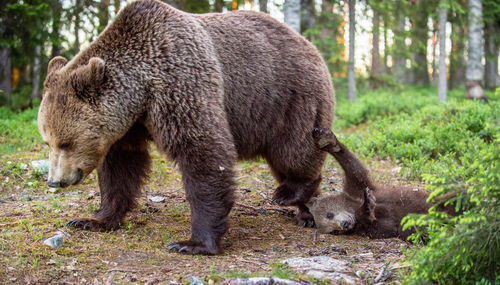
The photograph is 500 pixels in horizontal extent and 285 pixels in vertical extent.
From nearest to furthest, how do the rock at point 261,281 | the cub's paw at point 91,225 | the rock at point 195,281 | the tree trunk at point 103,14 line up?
the rock at point 261,281 < the rock at point 195,281 < the cub's paw at point 91,225 < the tree trunk at point 103,14

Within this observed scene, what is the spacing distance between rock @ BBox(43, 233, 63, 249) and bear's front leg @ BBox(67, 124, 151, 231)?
→ 0.58 metres

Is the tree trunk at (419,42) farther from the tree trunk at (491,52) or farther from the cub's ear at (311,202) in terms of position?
the cub's ear at (311,202)

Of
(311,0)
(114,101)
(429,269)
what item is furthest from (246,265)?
(311,0)

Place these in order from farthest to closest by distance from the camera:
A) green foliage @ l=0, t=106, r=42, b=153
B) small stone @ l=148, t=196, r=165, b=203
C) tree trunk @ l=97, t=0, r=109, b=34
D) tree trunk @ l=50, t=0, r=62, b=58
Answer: tree trunk @ l=50, t=0, r=62, b=58, tree trunk @ l=97, t=0, r=109, b=34, green foliage @ l=0, t=106, r=42, b=153, small stone @ l=148, t=196, r=165, b=203

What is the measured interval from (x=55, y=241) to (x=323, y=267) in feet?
7.96

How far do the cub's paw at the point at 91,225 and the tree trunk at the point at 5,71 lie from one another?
885 centimetres

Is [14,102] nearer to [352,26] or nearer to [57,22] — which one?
[57,22]

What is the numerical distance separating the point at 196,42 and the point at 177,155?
119 centimetres

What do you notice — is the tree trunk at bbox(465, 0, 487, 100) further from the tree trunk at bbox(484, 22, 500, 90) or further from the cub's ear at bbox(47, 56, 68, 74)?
the cub's ear at bbox(47, 56, 68, 74)

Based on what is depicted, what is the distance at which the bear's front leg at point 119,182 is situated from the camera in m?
5.07

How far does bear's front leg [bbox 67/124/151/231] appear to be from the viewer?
5067 mm

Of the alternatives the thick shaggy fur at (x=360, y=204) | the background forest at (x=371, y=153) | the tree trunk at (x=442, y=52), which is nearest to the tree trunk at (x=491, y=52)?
the background forest at (x=371, y=153)

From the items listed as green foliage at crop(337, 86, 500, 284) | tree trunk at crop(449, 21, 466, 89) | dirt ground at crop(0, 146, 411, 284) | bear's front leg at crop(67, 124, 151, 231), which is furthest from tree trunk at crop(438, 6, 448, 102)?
bear's front leg at crop(67, 124, 151, 231)

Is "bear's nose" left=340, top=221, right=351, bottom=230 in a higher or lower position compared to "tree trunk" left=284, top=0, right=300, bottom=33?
lower
